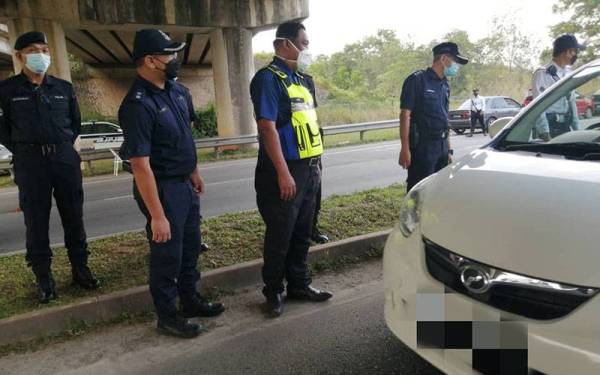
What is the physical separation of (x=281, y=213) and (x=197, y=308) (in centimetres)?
90

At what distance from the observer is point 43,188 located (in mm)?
3365

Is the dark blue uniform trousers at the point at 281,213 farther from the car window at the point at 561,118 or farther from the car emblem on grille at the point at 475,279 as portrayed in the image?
the car emblem on grille at the point at 475,279

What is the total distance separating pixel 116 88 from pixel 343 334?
28.6 m

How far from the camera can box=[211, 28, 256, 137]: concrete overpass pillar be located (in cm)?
1459

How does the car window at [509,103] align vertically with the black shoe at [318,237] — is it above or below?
above

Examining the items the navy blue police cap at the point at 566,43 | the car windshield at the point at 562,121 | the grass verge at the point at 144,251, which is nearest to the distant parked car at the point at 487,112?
the navy blue police cap at the point at 566,43

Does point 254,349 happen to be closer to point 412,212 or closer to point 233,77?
point 412,212

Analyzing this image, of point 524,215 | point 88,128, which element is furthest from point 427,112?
point 88,128

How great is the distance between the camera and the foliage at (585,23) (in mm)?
29719

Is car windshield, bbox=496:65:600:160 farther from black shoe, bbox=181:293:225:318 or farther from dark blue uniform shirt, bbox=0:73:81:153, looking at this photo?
dark blue uniform shirt, bbox=0:73:81:153

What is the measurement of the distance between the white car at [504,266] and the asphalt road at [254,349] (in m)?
0.55

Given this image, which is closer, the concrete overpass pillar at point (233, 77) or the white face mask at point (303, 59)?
the white face mask at point (303, 59)

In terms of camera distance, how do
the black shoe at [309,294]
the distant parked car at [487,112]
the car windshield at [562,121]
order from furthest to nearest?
the distant parked car at [487,112], the black shoe at [309,294], the car windshield at [562,121]

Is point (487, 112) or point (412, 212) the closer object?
point (412, 212)
